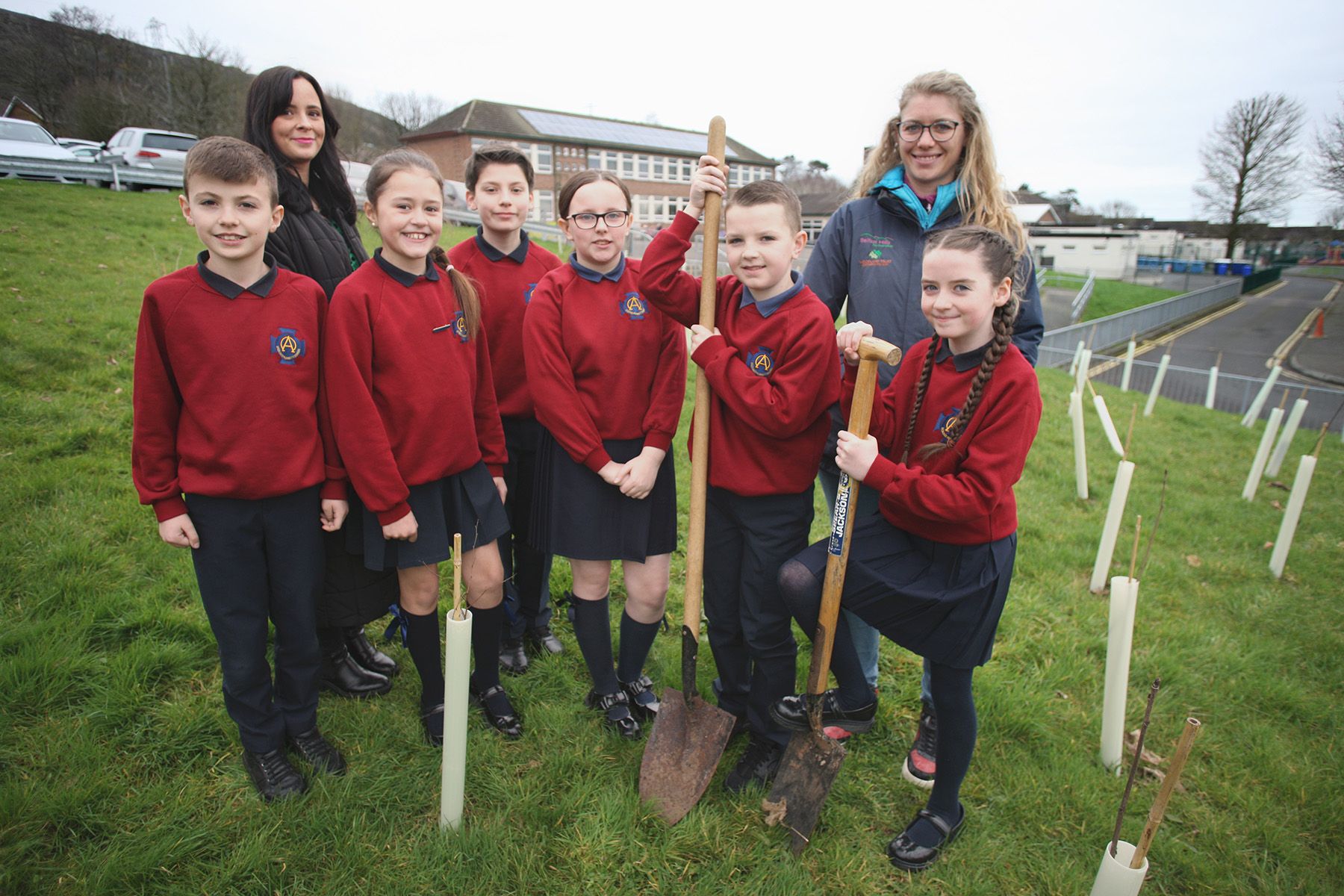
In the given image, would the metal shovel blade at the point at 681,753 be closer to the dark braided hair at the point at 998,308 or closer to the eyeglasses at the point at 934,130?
the dark braided hair at the point at 998,308

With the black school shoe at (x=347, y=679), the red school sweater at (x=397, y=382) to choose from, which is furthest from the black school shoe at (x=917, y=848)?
the black school shoe at (x=347, y=679)

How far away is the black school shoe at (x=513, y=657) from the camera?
344 centimetres

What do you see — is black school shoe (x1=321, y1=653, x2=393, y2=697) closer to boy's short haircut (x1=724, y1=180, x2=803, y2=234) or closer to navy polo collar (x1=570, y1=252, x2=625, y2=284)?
navy polo collar (x1=570, y1=252, x2=625, y2=284)

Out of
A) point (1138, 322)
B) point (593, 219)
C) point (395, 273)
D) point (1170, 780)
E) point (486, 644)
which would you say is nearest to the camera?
point (1170, 780)

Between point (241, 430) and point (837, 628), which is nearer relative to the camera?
point (241, 430)

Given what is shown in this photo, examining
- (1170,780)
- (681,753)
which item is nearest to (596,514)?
(681,753)

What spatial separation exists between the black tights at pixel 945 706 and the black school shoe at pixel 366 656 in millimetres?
1987

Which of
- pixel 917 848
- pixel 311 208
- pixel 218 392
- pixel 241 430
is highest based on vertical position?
pixel 311 208

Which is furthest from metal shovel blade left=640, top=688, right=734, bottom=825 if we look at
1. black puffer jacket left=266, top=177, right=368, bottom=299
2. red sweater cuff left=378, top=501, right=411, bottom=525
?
black puffer jacket left=266, top=177, right=368, bottom=299

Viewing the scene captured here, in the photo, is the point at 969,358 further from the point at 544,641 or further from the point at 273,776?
the point at 273,776

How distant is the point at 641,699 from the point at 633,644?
273 millimetres

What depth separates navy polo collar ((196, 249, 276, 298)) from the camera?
89.1 inches

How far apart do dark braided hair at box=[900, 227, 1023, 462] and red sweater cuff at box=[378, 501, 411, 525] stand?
188 centimetres

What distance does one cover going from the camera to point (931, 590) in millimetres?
2391
